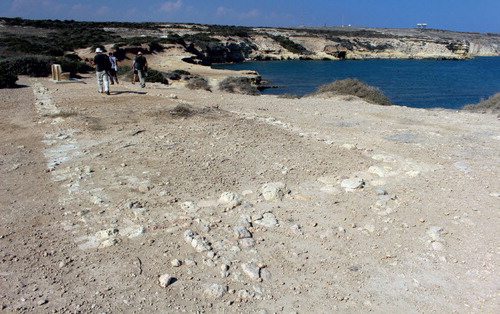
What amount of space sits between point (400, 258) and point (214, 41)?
6779cm

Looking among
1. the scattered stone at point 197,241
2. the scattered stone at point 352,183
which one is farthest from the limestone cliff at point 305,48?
the scattered stone at point 197,241

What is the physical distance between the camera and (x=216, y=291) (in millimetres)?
3189

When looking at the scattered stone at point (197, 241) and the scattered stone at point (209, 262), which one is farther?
the scattered stone at point (197, 241)

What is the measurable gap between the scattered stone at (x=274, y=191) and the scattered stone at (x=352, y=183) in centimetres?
83

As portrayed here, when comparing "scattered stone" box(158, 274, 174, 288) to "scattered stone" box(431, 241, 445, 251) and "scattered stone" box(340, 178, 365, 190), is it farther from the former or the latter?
"scattered stone" box(340, 178, 365, 190)

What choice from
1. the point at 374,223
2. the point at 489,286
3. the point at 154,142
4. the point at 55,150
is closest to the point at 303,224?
the point at 374,223

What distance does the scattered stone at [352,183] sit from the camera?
5.29 metres

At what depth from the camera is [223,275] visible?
11.2ft

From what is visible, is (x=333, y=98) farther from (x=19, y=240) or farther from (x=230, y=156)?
(x=19, y=240)

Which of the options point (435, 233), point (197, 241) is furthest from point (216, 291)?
point (435, 233)

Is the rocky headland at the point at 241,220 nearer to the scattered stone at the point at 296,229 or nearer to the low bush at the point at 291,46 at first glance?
the scattered stone at the point at 296,229

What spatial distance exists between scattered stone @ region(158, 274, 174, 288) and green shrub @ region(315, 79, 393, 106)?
601 inches

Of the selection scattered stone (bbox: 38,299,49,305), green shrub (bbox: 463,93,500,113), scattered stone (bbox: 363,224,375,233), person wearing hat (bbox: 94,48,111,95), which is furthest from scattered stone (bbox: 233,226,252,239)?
green shrub (bbox: 463,93,500,113)

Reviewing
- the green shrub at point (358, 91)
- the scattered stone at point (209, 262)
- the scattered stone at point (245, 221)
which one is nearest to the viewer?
the scattered stone at point (209, 262)
